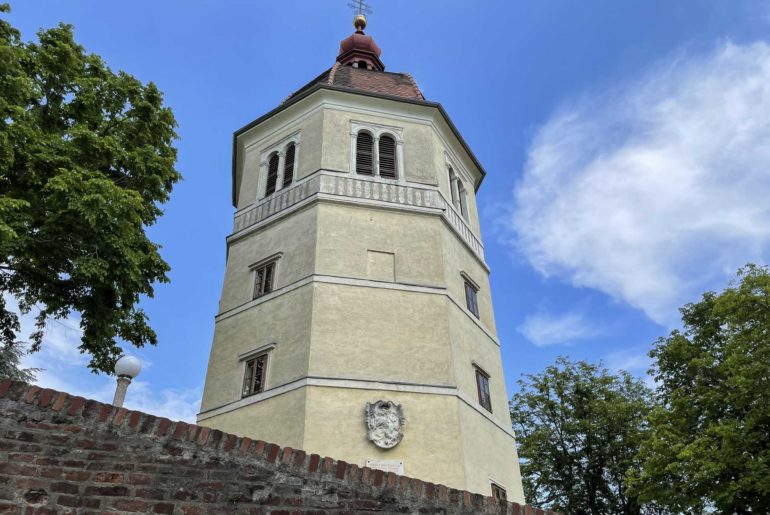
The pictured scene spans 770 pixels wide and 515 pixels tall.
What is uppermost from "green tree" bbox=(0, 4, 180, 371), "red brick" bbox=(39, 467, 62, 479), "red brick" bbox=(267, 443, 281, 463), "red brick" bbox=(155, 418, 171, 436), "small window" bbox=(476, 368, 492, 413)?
"green tree" bbox=(0, 4, 180, 371)

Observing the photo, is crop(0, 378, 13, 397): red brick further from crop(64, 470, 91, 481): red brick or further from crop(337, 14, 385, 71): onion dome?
crop(337, 14, 385, 71): onion dome

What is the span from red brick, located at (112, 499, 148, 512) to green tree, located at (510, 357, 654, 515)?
22.2m

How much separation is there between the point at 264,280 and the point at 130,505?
1233 centimetres

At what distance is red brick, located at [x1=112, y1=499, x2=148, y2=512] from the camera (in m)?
6.21

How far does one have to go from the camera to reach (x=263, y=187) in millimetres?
20984

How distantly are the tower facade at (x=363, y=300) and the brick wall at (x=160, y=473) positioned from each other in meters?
7.68

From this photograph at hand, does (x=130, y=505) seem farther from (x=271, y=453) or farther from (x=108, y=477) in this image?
→ (x=271, y=453)

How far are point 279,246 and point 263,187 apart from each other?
319 centimetres

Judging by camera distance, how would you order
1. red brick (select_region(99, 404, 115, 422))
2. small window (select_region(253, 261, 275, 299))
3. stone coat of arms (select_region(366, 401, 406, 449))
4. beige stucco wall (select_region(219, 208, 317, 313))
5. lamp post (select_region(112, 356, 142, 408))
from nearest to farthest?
red brick (select_region(99, 404, 115, 422)) < lamp post (select_region(112, 356, 142, 408)) < stone coat of arms (select_region(366, 401, 406, 449)) < beige stucco wall (select_region(219, 208, 317, 313)) < small window (select_region(253, 261, 275, 299))

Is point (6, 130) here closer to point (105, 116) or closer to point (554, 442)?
point (105, 116)

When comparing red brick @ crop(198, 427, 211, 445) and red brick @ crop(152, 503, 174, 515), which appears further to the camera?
red brick @ crop(198, 427, 211, 445)

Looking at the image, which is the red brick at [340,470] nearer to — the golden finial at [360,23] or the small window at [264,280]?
the small window at [264,280]

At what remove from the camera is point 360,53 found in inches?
1217

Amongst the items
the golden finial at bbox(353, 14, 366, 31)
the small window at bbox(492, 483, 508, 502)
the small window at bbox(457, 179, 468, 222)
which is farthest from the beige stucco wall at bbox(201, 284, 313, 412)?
the golden finial at bbox(353, 14, 366, 31)
